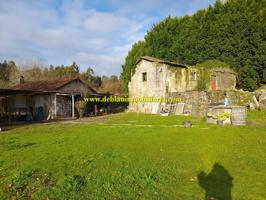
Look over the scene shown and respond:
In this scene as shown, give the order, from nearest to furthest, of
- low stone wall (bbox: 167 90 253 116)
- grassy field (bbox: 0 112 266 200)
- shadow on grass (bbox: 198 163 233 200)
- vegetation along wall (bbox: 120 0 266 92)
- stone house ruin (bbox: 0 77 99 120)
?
shadow on grass (bbox: 198 163 233 200)
grassy field (bbox: 0 112 266 200)
low stone wall (bbox: 167 90 253 116)
stone house ruin (bbox: 0 77 99 120)
vegetation along wall (bbox: 120 0 266 92)

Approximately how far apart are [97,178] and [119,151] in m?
2.51

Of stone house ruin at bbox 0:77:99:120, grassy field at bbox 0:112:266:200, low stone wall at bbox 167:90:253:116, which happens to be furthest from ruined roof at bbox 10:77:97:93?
grassy field at bbox 0:112:266:200

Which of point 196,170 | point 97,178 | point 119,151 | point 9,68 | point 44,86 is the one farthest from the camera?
point 9,68

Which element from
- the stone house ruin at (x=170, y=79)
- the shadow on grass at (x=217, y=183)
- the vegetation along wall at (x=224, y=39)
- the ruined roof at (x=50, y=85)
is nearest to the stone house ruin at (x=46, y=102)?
the ruined roof at (x=50, y=85)

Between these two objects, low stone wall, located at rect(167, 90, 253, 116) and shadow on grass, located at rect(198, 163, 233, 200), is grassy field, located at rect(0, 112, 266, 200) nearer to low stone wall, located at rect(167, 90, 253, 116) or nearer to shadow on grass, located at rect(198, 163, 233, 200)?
shadow on grass, located at rect(198, 163, 233, 200)

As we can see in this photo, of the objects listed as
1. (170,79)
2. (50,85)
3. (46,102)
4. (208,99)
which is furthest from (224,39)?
(46,102)

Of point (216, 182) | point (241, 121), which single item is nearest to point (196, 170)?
point (216, 182)

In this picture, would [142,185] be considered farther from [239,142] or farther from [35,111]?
[35,111]

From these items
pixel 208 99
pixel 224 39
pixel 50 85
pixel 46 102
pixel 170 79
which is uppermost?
pixel 224 39

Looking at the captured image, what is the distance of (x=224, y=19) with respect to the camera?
95.4 ft

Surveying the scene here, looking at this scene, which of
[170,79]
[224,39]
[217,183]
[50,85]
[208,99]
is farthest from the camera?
[224,39]

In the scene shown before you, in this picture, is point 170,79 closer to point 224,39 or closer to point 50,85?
point 224,39

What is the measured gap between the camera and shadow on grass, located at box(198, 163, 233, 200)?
4.29 meters

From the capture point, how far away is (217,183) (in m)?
4.87
